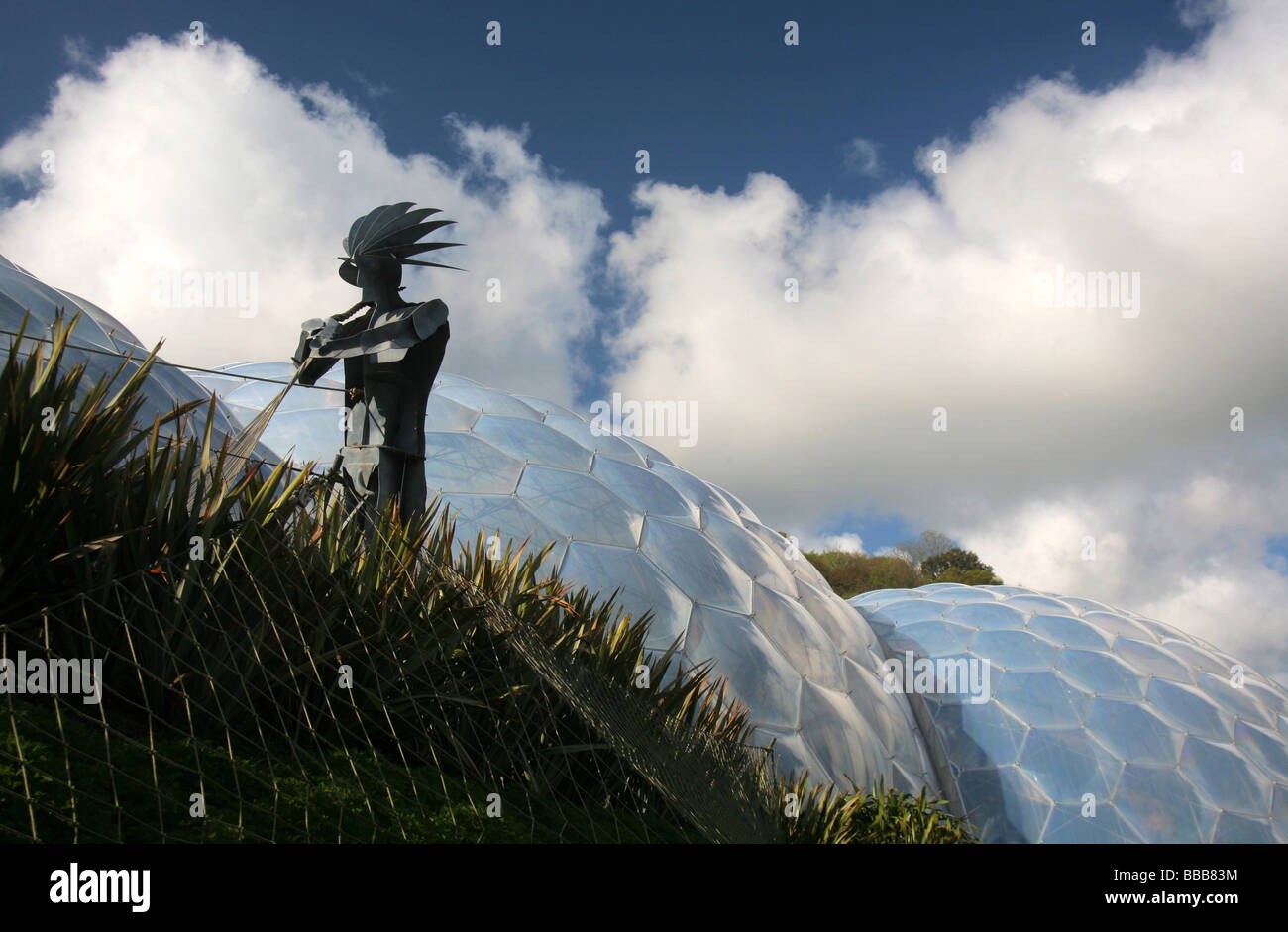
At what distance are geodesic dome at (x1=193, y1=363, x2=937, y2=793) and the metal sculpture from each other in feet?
6.74

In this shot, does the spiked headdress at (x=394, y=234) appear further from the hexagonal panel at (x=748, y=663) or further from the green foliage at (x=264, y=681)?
the hexagonal panel at (x=748, y=663)

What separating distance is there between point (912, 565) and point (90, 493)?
39.9 meters

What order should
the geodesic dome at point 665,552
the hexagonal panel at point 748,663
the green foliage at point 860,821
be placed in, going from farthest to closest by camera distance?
the geodesic dome at point 665,552, the hexagonal panel at point 748,663, the green foliage at point 860,821

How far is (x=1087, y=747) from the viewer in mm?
12133

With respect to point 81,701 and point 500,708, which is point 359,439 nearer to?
point 500,708

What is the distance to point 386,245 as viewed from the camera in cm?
591

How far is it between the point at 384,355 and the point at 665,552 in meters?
5.15

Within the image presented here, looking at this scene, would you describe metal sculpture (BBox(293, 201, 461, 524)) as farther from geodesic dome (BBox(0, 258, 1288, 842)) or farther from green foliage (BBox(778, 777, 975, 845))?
green foliage (BBox(778, 777, 975, 845))

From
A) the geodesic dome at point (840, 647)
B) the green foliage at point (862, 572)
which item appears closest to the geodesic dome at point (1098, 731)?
the geodesic dome at point (840, 647)

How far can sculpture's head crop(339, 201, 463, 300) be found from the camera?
5.91 meters

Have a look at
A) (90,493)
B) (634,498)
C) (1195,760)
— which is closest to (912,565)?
(1195,760)

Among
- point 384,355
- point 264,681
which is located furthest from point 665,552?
point 264,681

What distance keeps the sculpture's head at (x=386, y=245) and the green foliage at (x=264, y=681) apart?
59.9 inches

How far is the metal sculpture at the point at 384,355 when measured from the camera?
5719 mm
